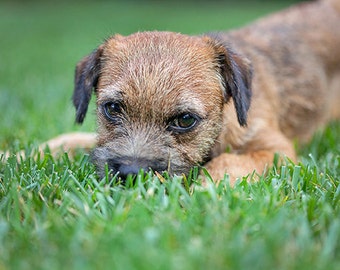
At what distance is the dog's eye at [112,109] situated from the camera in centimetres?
323

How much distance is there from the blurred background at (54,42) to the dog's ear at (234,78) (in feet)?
3.06

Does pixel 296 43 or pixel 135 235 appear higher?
pixel 296 43

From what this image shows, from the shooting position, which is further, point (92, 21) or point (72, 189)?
point (92, 21)

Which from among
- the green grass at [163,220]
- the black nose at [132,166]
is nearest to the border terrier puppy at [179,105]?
the black nose at [132,166]

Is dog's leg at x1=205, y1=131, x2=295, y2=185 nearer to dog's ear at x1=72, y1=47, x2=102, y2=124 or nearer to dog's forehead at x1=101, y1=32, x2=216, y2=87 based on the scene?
dog's forehead at x1=101, y1=32, x2=216, y2=87

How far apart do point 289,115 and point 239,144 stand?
1.16 m

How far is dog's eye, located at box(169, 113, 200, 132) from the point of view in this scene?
10.4 feet

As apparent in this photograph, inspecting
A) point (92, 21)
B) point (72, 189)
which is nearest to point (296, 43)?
point (72, 189)

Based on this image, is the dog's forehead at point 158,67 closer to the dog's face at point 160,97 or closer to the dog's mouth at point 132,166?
the dog's face at point 160,97

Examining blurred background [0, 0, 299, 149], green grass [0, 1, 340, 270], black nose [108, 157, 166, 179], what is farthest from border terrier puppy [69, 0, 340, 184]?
blurred background [0, 0, 299, 149]

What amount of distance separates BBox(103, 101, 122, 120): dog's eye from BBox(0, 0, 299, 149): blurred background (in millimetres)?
325

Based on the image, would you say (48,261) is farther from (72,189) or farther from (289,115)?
(289,115)

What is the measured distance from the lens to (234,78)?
11.5ft

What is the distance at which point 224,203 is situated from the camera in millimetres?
2449
